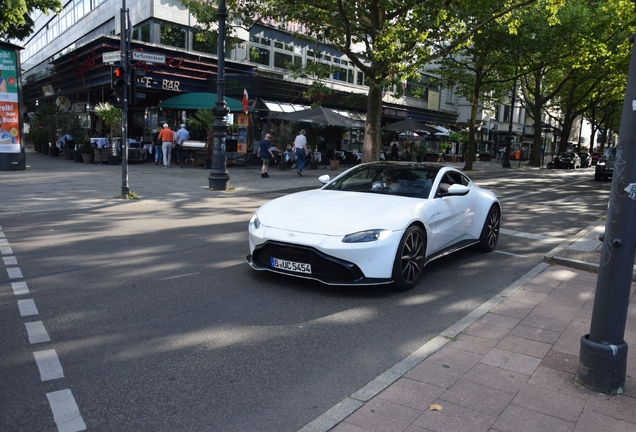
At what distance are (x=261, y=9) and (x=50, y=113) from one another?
15233 millimetres

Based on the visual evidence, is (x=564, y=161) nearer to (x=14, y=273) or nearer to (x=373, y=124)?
(x=373, y=124)

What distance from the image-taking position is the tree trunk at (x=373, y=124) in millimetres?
18641

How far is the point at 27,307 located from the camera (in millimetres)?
4941

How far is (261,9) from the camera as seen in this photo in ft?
58.5

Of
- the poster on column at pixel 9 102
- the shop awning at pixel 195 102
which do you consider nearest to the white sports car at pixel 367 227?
the poster on column at pixel 9 102

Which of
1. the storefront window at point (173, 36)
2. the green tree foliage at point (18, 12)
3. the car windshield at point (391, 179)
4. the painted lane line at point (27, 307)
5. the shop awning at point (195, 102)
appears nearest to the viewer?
the painted lane line at point (27, 307)

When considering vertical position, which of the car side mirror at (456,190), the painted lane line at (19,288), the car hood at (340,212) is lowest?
the painted lane line at (19,288)

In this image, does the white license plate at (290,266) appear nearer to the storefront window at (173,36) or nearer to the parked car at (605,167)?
the storefront window at (173,36)

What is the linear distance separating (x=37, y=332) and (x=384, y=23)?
612 inches

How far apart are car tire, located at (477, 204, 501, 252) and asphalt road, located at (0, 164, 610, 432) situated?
18cm

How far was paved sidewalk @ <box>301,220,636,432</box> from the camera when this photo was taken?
3.19 metres

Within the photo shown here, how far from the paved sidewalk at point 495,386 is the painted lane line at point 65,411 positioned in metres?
1.29

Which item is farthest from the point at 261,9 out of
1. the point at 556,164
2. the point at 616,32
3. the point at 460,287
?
the point at 556,164

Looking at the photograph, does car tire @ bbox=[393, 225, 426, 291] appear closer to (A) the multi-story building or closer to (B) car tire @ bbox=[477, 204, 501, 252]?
(B) car tire @ bbox=[477, 204, 501, 252]
